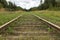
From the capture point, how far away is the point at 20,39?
4.87 meters

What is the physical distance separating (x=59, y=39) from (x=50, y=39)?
0.27 m

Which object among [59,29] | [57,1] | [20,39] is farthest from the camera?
[57,1]

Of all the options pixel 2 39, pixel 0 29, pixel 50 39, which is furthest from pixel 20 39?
pixel 0 29

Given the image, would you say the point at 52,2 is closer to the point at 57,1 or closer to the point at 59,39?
the point at 57,1

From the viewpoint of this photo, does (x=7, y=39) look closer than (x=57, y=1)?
Yes

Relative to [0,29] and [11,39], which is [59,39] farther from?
[0,29]

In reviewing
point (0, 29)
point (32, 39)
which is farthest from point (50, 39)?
point (0, 29)

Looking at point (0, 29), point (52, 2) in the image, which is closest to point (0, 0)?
point (52, 2)

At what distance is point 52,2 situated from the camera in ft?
313

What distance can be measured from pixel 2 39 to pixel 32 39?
807mm

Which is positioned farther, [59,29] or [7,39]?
[59,29]

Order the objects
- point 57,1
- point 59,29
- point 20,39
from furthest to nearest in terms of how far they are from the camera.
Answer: point 57,1 < point 59,29 < point 20,39

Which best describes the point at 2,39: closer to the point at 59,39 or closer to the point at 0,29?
the point at 0,29

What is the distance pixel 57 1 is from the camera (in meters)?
91.8
